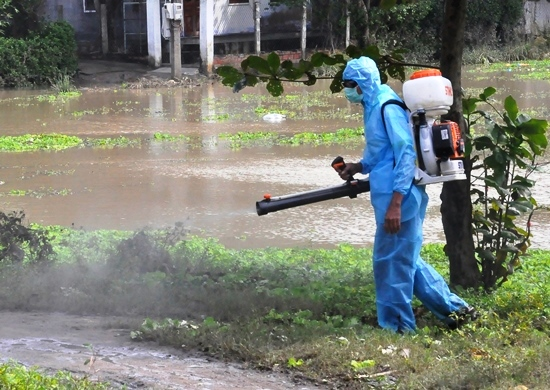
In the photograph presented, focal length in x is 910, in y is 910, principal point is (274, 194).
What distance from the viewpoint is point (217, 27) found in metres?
28.5

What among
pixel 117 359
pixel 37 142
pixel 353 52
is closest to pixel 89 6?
pixel 37 142

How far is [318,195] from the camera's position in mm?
5672

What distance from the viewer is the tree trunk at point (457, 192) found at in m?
6.39

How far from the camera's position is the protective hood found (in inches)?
218

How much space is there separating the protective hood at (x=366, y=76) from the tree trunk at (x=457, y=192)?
1020 millimetres

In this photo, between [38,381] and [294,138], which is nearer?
[38,381]

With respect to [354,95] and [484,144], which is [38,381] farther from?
[484,144]

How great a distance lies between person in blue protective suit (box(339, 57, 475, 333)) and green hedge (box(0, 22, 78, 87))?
19743mm

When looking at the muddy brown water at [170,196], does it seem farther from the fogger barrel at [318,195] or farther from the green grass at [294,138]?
the fogger barrel at [318,195]

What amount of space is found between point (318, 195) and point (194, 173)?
691 cm

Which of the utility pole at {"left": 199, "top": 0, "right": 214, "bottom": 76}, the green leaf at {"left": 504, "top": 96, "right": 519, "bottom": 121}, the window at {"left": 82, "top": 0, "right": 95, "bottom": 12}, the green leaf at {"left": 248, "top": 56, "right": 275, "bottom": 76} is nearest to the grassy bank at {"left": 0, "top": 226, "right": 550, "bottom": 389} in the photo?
the green leaf at {"left": 504, "top": 96, "right": 519, "bottom": 121}

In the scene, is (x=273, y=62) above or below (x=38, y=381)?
above

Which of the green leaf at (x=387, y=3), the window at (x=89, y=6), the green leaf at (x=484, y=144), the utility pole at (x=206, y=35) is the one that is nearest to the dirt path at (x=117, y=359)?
the green leaf at (x=484, y=144)

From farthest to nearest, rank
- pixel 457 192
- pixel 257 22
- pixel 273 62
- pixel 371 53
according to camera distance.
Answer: pixel 257 22 → pixel 371 53 → pixel 273 62 → pixel 457 192
